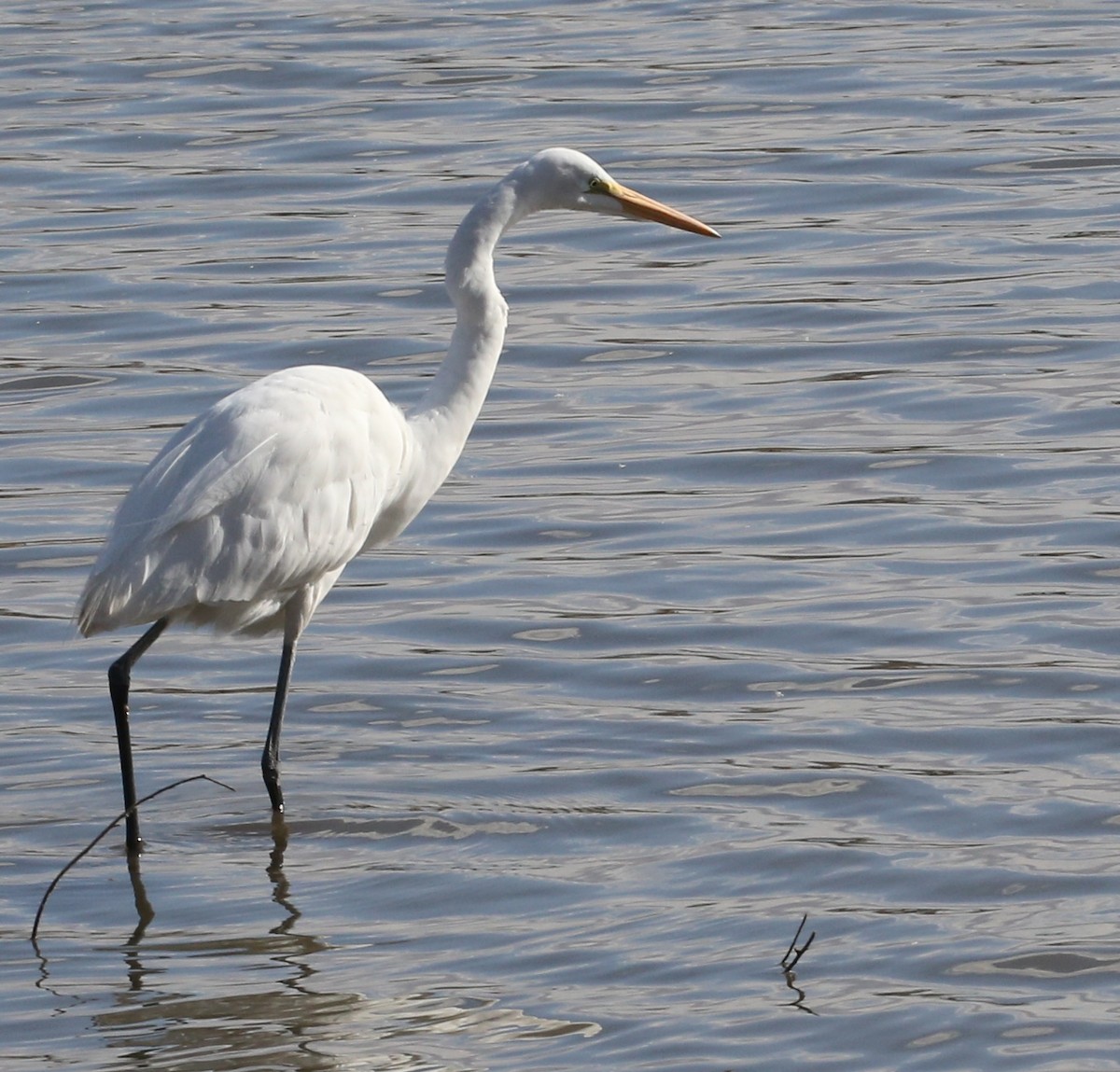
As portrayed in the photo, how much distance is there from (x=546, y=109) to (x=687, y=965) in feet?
34.7

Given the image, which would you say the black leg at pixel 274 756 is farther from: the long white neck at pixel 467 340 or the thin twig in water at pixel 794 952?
the thin twig in water at pixel 794 952

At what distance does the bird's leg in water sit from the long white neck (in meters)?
1.01

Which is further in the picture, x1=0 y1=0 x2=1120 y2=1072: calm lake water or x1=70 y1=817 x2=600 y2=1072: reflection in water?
x1=0 y1=0 x2=1120 y2=1072: calm lake water

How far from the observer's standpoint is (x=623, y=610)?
7898mm

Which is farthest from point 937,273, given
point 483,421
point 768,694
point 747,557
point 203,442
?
point 203,442

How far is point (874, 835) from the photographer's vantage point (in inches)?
239

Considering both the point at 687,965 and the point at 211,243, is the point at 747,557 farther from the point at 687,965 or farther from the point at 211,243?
the point at 211,243

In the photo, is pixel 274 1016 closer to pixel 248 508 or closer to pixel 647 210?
pixel 248 508

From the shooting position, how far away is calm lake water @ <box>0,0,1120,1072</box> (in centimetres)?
536

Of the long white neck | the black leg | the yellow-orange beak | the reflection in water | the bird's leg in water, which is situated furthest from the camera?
the yellow-orange beak

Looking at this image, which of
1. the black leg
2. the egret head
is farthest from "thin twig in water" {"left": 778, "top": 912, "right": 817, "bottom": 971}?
the egret head

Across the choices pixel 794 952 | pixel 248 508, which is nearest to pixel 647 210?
pixel 248 508

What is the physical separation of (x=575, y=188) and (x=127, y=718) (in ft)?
6.51

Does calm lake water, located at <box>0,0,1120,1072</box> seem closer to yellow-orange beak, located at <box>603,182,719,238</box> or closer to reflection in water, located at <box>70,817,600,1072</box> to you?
reflection in water, located at <box>70,817,600,1072</box>
